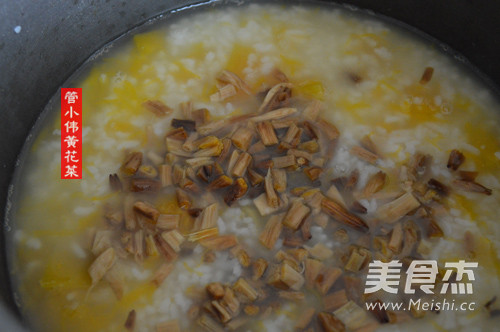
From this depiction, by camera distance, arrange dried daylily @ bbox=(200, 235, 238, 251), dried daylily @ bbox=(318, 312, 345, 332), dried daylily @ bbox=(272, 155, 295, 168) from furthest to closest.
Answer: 1. dried daylily @ bbox=(272, 155, 295, 168)
2. dried daylily @ bbox=(200, 235, 238, 251)
3. dried daylily @ bbox=(318, 312, 345, 332)

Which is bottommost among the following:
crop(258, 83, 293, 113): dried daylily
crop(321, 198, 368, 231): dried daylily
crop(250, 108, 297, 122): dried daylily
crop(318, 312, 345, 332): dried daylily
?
crop(318, 312, 345, 332): dried daylily

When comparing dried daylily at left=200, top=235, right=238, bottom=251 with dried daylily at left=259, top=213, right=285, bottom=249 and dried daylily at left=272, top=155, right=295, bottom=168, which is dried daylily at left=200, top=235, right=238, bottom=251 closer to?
dried daylily at left=259, top=213, right=285, bottom=249

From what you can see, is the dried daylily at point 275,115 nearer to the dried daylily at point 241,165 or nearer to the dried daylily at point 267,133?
the dried daylily at point 267,133

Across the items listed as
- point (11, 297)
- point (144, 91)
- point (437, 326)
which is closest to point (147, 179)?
point (144, 91)

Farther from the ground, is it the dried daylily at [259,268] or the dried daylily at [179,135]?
the dried daylily at [179,135]

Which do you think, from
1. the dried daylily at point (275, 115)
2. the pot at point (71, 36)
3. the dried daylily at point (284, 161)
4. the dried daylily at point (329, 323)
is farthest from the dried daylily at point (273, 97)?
the dried daylily at point (329, 323)

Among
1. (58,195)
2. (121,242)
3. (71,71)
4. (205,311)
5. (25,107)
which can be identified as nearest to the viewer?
(205,311)

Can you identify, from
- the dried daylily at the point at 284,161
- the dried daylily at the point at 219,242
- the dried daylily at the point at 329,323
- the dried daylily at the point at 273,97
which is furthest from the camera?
the dried daylily at the point at 273,97

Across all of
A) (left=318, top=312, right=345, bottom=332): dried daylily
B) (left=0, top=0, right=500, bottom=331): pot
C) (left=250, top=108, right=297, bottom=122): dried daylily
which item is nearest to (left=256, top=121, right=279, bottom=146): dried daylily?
(left=250, top=108, right=297, bottom=122): dried daylily

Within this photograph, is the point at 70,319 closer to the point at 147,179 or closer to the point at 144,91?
the point at 147,179
